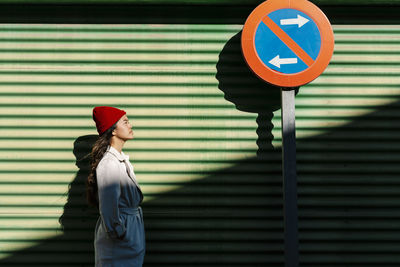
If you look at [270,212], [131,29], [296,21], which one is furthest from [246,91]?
[131,29]

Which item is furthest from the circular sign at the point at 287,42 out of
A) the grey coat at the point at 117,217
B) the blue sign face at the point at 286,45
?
the grey coat at the point at 117,217

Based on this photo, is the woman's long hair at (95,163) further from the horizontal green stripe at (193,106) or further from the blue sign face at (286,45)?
the blue sign face at (286,45)

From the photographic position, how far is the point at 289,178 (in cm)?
329

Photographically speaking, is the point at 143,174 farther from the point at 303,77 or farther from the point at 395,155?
the point at 395,155

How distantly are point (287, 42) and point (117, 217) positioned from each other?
7.10ft

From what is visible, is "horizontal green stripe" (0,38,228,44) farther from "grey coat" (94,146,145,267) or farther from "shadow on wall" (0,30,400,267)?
"grey coat" (94,146,145,267)

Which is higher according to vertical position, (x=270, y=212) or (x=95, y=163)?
(x=95, y=163)

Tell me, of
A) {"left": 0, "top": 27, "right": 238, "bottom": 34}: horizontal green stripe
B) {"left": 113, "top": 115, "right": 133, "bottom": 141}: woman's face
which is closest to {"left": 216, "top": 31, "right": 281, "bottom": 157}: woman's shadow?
{"left": 0, "top": 27, "right": 238, "bottom": 34}: horizontal green stripe

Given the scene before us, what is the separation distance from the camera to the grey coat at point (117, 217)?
2.70 m

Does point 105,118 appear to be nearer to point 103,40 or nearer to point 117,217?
point 117,217

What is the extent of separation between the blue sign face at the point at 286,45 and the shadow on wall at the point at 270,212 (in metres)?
0.90

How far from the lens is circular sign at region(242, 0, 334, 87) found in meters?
3.25

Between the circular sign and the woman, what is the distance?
142 centimetres

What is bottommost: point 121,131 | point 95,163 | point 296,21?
point 95,163
